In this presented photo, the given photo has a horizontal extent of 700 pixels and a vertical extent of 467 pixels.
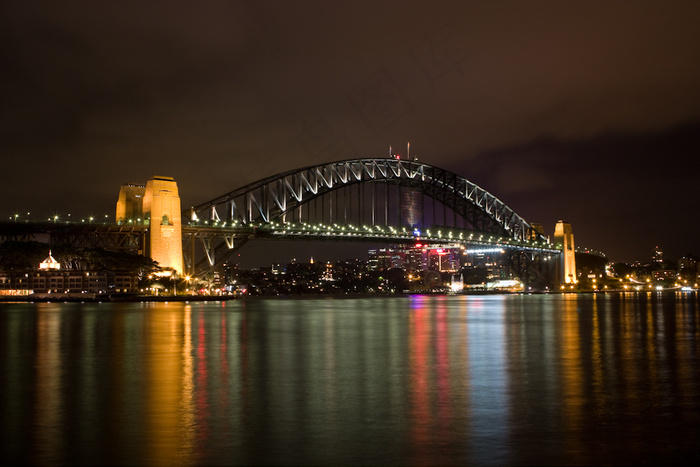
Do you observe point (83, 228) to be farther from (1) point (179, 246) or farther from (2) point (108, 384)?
(2) point (108, 384)

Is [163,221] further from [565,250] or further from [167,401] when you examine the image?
[565,250]

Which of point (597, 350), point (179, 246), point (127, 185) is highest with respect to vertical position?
point (127, 185)

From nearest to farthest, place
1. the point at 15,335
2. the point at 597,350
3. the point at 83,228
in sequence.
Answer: the point at 597,350, the point at 15,335, the point at 83,228

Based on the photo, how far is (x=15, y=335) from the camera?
22.6 m

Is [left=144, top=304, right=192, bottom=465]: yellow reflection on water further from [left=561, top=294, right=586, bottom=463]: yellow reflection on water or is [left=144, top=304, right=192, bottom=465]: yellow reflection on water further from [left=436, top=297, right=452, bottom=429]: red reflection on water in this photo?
[left=561, top=294, right=586, bottom=463]: yellow reflection on water

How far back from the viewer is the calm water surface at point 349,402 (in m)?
7.14

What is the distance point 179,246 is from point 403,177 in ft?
122

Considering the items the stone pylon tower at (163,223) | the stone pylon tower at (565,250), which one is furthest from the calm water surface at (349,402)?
the stone pylon tower at (565,250)

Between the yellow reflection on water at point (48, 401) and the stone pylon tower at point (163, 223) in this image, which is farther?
the stone pylon tower at point (163, 223)

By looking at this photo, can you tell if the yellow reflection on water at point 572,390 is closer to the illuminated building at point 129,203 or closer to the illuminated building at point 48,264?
the illuminated building at point 129,203

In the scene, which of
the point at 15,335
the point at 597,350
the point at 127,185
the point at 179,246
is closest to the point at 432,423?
the point at 597,350

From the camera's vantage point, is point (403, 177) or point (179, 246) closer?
point (179, 246)

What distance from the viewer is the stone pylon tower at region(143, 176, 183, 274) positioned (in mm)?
61562

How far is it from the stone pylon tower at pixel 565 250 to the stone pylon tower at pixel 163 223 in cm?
6286
